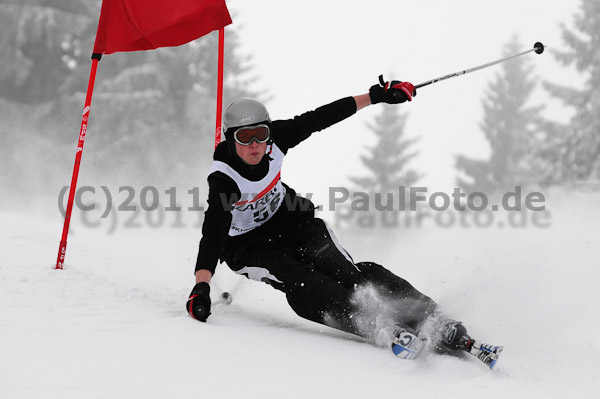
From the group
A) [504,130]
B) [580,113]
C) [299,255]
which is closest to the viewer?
[299,255]

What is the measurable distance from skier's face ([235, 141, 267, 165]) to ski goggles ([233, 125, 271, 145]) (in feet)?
0.08

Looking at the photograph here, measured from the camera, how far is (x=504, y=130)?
22422mm

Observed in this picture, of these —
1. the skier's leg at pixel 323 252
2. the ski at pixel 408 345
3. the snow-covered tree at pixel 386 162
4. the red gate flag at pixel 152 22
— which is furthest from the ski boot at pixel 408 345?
the snow-covered tree at pixel 386 162

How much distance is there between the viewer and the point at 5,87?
1911 centimetres

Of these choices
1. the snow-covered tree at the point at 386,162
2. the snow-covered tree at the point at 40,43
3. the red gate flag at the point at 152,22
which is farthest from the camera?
the snow-covered tree at the point at 386,162

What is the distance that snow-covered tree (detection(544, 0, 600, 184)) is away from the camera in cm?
1425

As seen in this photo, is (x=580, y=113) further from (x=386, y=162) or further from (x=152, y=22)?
(x=152, y=22)

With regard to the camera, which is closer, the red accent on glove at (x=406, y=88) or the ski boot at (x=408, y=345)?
the ski boot at (x=408, y=345)

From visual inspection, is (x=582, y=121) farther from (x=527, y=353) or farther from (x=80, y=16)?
(x=80, y=16)

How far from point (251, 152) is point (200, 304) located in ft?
3.35

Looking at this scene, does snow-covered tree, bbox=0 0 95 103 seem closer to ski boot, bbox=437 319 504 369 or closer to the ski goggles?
the ski goggles

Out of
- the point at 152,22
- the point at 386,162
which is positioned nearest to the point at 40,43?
the point at 386,162

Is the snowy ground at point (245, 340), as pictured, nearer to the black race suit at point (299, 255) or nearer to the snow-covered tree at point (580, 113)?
the black race suit at point (299, 255)

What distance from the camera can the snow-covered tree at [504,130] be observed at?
21.7 m
